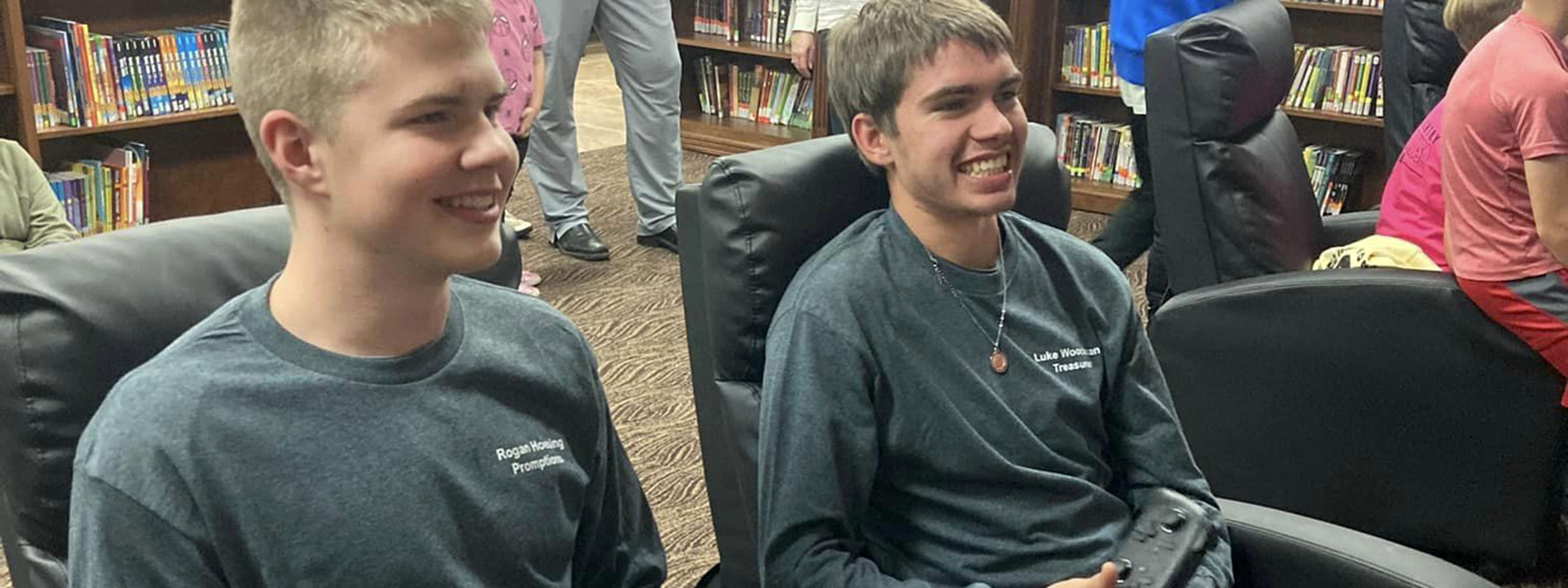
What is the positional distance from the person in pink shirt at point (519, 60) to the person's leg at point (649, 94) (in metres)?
0.69

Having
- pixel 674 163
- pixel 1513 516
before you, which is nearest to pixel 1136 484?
pixel 1513 516

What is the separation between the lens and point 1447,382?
228 centimetres

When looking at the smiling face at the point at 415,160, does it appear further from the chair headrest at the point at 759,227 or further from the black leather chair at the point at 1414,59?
the black leather chair at the point at 1414,59

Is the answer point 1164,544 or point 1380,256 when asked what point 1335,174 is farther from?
point 1164,544

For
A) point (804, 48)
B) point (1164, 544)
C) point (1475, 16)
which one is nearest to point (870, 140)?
point (1164, 544)

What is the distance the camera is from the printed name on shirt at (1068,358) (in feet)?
5.19

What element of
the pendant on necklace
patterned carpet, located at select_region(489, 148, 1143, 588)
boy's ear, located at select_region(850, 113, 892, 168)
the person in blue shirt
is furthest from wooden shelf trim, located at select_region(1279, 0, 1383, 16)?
the pendant on necklace

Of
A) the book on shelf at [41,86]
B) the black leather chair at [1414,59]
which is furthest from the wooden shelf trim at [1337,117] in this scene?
the book on shelf at [41,86]

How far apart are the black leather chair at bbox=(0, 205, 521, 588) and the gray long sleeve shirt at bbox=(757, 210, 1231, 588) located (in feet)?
1.74

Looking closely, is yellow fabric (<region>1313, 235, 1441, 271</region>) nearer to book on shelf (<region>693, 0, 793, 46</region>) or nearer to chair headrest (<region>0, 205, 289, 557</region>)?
chair headrest (<region>0, 205, 289, 557</region>)

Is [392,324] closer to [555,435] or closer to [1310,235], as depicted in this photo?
[555,435]

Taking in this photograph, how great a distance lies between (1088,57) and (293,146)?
157 inches

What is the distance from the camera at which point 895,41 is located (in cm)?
162

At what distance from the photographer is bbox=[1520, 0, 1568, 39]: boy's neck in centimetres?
215
